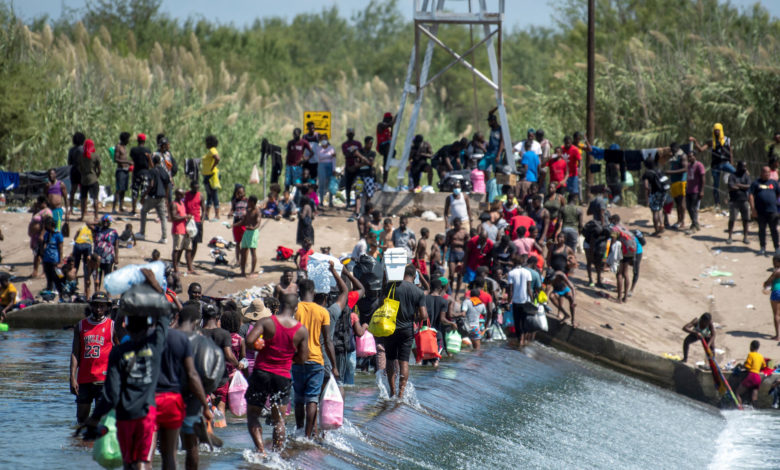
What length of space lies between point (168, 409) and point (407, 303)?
17.4 ft

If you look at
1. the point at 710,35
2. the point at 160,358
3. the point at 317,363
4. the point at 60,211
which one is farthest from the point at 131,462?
the point at 710,35

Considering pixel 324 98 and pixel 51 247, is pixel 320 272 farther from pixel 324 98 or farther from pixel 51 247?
pixel 324 98

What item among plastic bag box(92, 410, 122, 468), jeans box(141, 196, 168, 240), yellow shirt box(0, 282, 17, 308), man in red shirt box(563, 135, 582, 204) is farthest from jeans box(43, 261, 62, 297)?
plastic bag box(92, 410, 122, 468)

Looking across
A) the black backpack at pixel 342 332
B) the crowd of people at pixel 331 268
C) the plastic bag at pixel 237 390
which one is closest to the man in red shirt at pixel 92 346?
the crowd of people at pixel 331 268

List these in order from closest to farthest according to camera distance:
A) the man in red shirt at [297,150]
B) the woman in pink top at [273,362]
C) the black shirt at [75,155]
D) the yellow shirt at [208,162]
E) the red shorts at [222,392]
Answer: the woman in pink top at [273,362] < the red shorts at [222,392] < the black shirt at [75,155] < the yellow shirt at [208,162] < the man in red shirt at [297,150]

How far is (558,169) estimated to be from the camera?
83.5ft

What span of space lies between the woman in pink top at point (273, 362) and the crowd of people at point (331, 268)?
0.5 inches

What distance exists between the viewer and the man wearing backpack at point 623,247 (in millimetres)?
22594

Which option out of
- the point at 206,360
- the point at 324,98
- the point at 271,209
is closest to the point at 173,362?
the point at 206,360

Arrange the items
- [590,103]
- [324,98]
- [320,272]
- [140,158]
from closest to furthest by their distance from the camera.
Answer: [320,272] → [140,158] → [590,103] → [324,98]

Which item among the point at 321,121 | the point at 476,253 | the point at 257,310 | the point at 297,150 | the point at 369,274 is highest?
the point at 321,121

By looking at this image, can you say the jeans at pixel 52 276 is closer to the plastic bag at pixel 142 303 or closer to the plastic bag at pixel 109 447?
the plastic bag at pixel 109 447

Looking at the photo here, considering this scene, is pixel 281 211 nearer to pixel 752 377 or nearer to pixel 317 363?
pixel 752 377

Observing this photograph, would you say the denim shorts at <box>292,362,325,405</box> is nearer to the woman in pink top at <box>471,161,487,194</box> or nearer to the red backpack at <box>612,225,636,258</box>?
the red backpack at <box>612,225,636,258</box>
